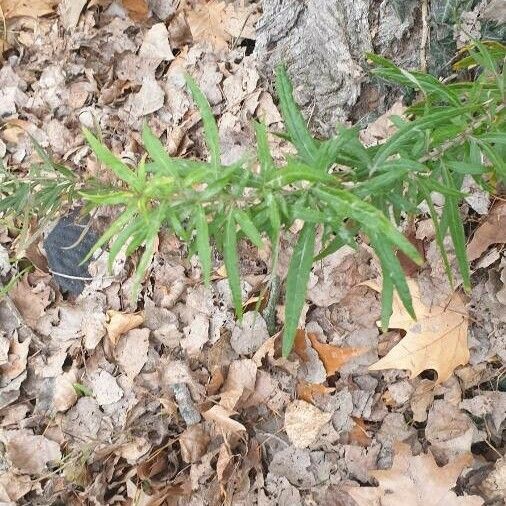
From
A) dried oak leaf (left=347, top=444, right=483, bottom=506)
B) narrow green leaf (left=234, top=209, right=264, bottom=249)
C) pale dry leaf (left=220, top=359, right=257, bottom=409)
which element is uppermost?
narrow green leaf (left=234, top=209, right=264, bottom=249)

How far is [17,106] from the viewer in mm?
3477

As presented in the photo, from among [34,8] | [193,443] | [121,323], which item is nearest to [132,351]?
[121,323]

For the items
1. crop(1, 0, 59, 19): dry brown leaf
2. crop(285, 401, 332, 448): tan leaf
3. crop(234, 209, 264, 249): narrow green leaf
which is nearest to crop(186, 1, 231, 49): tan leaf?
crop(1, 0, 59, 19): dry brown leaf

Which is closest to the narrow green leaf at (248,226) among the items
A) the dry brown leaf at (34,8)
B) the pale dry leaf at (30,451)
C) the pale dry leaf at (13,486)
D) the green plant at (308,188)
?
the green plant at (308,188)

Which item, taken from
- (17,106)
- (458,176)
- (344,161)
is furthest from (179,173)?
(17,106)

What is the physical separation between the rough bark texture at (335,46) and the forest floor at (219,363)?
185mm

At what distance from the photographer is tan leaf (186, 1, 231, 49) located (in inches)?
132

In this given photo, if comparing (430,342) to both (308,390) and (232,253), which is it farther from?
(232,253)

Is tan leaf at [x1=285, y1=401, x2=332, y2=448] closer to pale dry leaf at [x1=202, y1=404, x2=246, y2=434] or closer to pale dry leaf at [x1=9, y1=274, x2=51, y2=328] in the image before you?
pale dry leaf at [x1=202, y1=404, x2=246, y2=434]

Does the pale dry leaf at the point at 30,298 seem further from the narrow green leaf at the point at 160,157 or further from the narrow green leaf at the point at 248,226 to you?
the narrow green leaf at the point at 248,226

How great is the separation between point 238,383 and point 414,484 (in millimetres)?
887

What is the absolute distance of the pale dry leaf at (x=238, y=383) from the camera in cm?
288

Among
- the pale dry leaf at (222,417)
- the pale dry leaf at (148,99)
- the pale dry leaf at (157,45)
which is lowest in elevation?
the pale dry leaf at (222,417)

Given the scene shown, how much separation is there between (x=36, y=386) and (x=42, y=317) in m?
0.35
